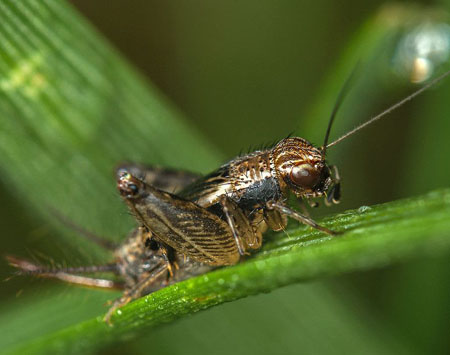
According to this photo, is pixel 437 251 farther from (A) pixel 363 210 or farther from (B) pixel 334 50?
(B) pixel 334 50

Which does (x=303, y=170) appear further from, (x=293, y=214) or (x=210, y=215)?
(x=210, y=215)

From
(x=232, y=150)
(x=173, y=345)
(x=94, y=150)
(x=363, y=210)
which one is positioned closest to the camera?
(x=363, y=210)

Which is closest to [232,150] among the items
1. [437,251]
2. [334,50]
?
[334,50]

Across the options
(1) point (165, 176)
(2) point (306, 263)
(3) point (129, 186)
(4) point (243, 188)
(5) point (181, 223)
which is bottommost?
(2) point (306, 263)

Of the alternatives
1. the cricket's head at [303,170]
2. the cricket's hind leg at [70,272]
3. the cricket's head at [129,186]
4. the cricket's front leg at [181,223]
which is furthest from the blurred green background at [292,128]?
the cricket's head at [129,186]

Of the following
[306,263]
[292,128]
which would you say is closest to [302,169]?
[306,263]

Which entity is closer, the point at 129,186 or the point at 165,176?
the point at 129,186

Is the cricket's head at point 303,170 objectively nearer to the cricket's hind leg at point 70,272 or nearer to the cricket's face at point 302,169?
the cricket's face at point 302,169
